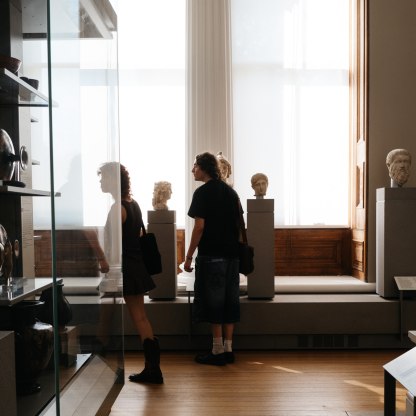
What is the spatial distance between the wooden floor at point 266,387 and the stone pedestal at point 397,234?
92 centimetres

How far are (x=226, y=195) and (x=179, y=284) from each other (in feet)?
7.63

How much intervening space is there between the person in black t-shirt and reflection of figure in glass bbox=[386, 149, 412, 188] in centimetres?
225

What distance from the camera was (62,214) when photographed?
8.49 feet

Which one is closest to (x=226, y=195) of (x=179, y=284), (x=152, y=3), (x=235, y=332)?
(x=235, y=332)

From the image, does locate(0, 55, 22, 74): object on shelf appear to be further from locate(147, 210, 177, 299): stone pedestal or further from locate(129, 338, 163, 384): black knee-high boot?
locate(147, 210, 177, 299): stone pedestal

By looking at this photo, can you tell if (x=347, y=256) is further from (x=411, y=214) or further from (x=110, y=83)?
(x=110, y=83)

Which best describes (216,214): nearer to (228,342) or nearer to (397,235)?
(228,342)

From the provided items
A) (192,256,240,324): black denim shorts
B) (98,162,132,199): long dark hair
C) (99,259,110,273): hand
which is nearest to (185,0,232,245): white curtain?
(192,256,240,324): black denim shorts

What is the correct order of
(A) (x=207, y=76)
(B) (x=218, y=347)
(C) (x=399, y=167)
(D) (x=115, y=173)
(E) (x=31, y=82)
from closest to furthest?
(E) (x=31, y=82) → (D) (x=115, y=173) → (B) (x=218, y=347) → (C) (x=399, y=167) → (A) (x=207, y=76)

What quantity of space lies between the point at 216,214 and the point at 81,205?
7.22 ft

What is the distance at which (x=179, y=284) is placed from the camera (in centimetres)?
708

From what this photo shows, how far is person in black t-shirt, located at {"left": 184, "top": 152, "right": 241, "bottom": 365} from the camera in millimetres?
5059

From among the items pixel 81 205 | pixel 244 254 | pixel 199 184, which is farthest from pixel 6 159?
pixel 199 184

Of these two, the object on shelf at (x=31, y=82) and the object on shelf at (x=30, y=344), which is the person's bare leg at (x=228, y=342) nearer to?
the object on shelf at (x=30, y=344)
